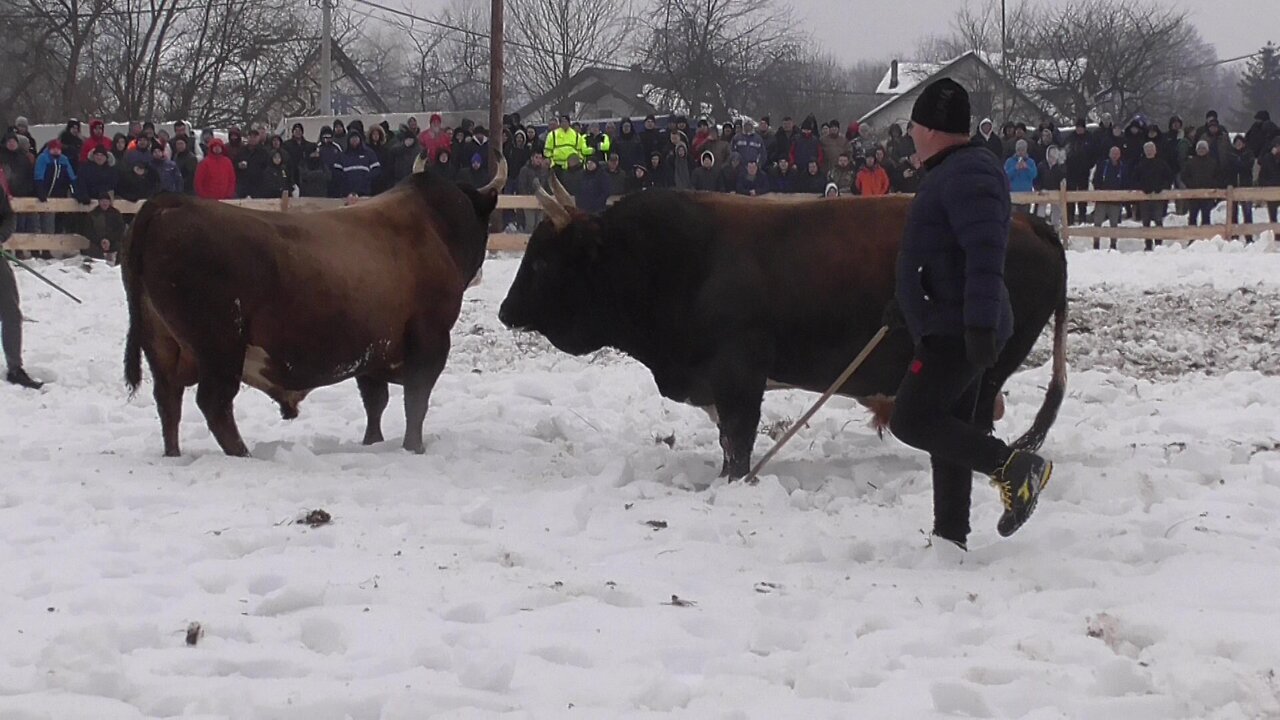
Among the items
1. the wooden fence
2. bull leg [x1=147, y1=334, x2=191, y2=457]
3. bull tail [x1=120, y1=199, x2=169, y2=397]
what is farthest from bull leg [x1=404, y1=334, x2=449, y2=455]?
the wooden fence

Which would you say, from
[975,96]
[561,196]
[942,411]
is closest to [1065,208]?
[561,196]

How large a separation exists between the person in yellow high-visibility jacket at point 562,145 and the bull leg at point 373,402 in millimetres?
11861

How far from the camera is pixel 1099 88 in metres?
52.3

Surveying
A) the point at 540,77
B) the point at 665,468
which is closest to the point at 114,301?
the point at 665,468

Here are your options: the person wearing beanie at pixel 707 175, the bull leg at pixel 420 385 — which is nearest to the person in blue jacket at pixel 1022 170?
the person wearing beanie at pixel 707 175

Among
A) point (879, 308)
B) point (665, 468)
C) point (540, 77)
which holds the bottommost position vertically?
point (665, 468)

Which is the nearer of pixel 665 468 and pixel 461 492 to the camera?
pixel 461 492

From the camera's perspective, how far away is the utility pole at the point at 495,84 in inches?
662

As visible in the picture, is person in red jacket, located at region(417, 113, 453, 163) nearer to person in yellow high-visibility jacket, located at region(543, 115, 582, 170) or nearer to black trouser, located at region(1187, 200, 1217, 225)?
person in yellow high-visibility jacket, located at region(543, 115, 582, 170)

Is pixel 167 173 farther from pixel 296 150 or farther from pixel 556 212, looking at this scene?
pixel 556 212

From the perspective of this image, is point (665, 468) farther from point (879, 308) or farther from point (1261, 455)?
point (1261, 455)

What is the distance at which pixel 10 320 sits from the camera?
1002 cm

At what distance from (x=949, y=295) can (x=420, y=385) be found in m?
3.57

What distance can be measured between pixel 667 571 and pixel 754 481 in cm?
155
